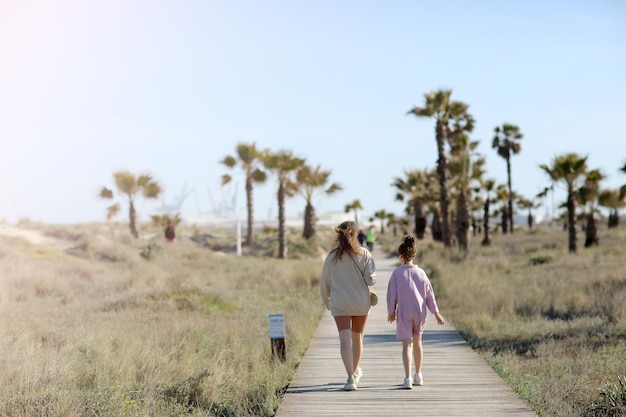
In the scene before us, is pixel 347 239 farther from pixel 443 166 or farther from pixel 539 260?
pixel 443 166

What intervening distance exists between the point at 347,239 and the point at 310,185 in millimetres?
39611

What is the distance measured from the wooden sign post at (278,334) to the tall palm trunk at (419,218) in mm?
46253

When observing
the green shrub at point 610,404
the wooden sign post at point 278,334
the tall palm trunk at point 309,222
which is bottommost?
the green shrub at point 610,404

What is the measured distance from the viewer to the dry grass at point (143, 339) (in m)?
7.86

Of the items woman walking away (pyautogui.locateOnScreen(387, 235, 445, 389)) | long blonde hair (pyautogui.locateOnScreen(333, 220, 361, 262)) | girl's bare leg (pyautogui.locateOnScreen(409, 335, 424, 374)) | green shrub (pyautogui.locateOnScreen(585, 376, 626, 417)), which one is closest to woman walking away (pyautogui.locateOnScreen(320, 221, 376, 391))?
long blonde hair (pyautogui.locateOnScreen(333, 220, 361, 262))

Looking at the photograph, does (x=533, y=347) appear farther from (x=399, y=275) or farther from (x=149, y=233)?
(x=149, y=233)

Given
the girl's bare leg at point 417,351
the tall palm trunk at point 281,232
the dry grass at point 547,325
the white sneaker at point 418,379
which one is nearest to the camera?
the girl's bare leg at point 417,351

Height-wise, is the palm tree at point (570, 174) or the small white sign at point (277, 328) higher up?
the palm tree at point (570, 174)

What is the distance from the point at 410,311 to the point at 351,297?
74 cm

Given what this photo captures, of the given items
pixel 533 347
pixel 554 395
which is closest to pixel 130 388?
pixel 554 395

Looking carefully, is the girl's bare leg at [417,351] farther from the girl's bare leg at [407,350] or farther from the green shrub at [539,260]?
the green shrub at [539,260]

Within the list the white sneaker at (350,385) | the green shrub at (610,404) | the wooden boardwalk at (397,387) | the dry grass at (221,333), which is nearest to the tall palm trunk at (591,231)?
the dry grass at (221,333)

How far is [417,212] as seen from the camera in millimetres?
57719

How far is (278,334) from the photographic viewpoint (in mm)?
Answer: 10438
